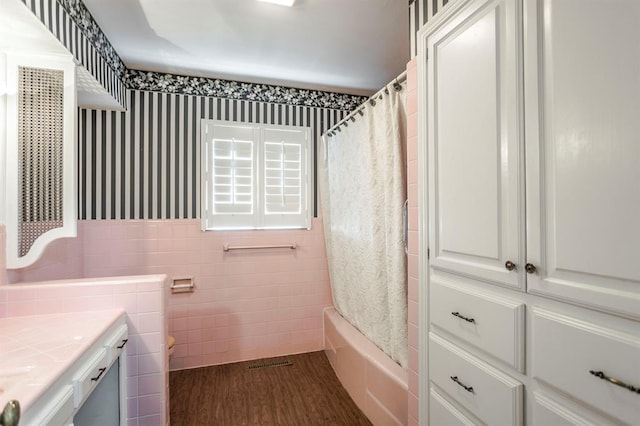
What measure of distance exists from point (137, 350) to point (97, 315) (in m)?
0.27

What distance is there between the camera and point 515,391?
3.01ft

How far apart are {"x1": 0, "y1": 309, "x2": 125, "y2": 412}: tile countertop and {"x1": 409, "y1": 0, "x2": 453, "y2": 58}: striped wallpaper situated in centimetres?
185

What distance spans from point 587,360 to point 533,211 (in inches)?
15.0

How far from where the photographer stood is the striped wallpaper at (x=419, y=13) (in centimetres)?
140

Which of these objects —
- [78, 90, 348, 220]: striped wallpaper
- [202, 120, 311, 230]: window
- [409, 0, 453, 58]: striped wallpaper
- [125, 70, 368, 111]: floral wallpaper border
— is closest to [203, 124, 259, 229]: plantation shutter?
[202, 120, 311, 230]: window

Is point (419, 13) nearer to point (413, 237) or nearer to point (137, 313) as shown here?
point (413, 237)

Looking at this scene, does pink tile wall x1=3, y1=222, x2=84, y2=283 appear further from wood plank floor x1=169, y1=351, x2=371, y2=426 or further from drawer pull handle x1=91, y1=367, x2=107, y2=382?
wood plank floor x1=169, y1=351, x2=371, y2=426

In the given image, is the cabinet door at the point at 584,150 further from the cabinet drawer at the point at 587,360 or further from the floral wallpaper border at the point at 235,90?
the floral wallpaper border at the point at 235,90

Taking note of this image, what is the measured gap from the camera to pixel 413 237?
1438 mm

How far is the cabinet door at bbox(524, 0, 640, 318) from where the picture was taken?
26.6 inches

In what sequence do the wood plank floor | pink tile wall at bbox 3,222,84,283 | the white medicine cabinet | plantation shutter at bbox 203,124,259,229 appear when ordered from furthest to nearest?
1. plantation shutter at bbox 203,124,259,229
2. the wood plank floor
3. pink tile wall at bbox 3,222,84,283
4. the white medicine cabinet

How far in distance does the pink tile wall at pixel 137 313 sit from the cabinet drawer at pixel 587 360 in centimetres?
163

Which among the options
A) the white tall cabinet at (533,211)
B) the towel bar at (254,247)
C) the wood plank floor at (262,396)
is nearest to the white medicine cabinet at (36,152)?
the towel bar at (254,247)

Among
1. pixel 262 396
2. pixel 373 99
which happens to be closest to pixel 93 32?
pixel 373 99
